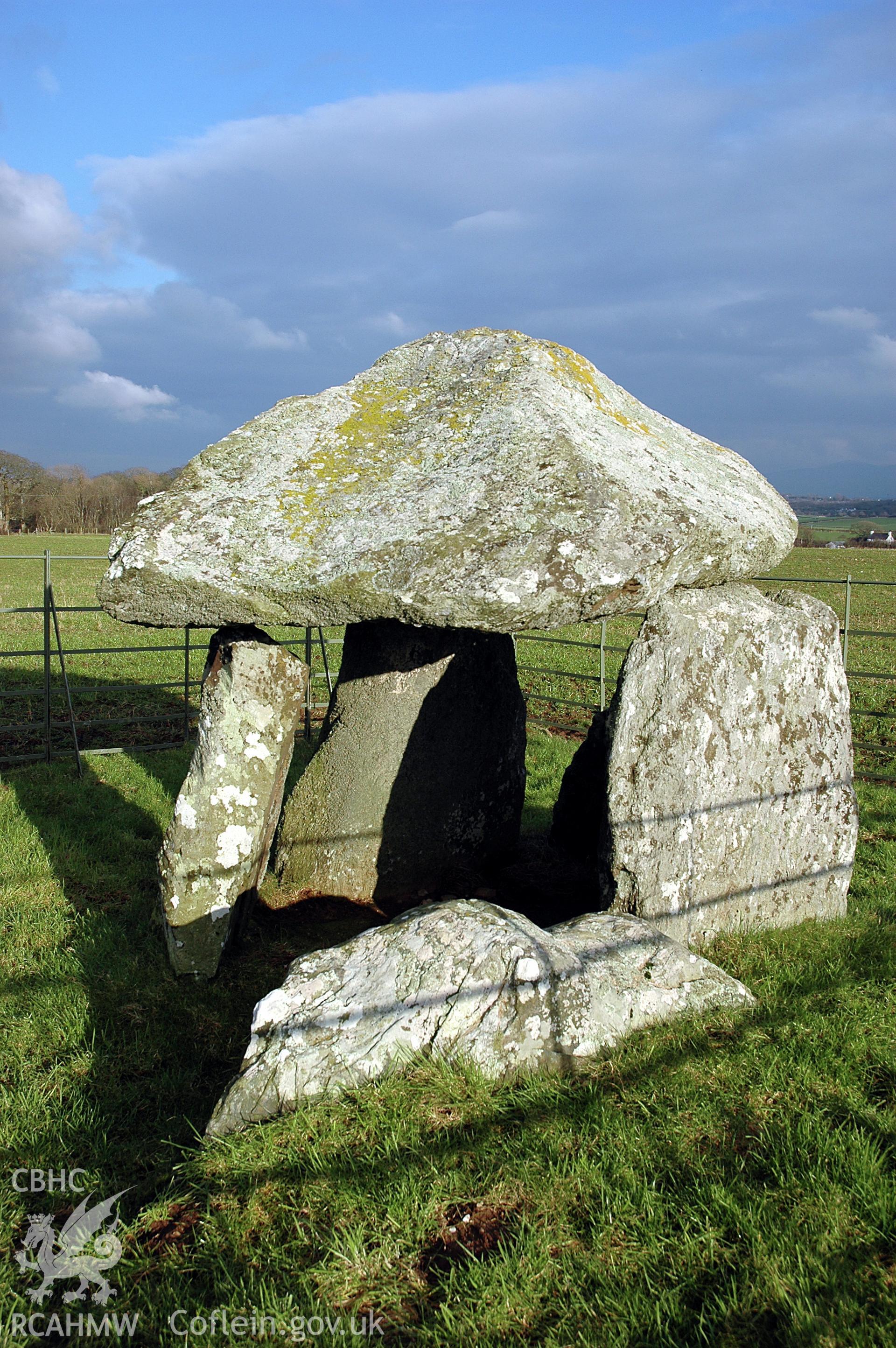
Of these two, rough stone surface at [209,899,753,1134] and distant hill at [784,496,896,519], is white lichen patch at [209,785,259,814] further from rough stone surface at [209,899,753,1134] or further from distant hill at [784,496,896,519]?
distant hill at [784,496,896,519]

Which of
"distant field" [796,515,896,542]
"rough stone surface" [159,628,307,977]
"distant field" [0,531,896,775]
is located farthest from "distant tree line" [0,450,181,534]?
"rough stone surface" [159,628,307,977]

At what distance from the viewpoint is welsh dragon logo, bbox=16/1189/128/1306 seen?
2744 millimetres

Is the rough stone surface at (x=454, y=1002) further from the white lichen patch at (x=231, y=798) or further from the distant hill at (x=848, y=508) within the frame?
the distant hill at (x=848, y=508)

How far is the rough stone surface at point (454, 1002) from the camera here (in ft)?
11.0

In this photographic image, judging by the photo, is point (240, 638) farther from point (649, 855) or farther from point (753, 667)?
point (753, 667)

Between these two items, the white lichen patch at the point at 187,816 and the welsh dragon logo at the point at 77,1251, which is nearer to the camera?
the welsh dragon logo at the point at 77,1251

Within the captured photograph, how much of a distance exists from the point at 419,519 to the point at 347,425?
126 cm

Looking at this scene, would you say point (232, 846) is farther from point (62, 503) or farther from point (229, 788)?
point (62, 503)

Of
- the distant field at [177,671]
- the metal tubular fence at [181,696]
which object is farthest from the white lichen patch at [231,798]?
the metal tubular fence at [181,696]

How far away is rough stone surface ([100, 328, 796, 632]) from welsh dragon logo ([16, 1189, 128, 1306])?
2653mm

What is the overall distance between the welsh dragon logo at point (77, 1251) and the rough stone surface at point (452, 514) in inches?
104

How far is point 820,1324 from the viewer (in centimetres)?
230

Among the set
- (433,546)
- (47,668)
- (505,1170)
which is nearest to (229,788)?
(433,546)

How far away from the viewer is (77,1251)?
286 centimetres
